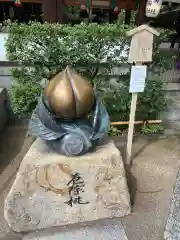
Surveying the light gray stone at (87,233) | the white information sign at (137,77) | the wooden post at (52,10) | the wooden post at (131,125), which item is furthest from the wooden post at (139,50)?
the wooden post at (52,10)

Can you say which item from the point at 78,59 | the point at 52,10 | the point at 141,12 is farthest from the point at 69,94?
the point at 141,12

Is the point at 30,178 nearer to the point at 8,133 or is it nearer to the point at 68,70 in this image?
the point at 68,70

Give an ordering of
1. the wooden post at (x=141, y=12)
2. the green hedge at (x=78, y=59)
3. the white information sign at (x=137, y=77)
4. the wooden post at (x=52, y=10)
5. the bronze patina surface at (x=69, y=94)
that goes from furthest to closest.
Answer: the wooden post at (x=141, y=12) < the wooden post at (x=52, y=10) < the green hedge at (x=78, y=59) < the white information sign at (x=137, y=77) < the bronze patina surface at (x=69, y=94)

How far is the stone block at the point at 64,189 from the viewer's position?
7.15 feet

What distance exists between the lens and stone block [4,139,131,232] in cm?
218

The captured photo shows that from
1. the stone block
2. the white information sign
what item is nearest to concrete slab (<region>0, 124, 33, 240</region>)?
the stone block

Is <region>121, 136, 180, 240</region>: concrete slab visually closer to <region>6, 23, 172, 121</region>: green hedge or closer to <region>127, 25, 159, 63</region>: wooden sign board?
<region>6, 23, 172, 121</region>: green hedge

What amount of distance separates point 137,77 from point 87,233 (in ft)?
5.40

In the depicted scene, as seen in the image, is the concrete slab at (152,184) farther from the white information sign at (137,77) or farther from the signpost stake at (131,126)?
the white information sign at (137,77)

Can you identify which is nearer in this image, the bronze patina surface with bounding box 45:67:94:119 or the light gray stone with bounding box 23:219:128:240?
the bronze patina surface with bounding box 45:67:94:119

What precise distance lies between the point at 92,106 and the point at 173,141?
2213 millimetres

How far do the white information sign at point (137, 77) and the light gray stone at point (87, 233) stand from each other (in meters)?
1.43

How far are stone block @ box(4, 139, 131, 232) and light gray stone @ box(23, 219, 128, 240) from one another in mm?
62

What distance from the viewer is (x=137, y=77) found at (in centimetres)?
286
